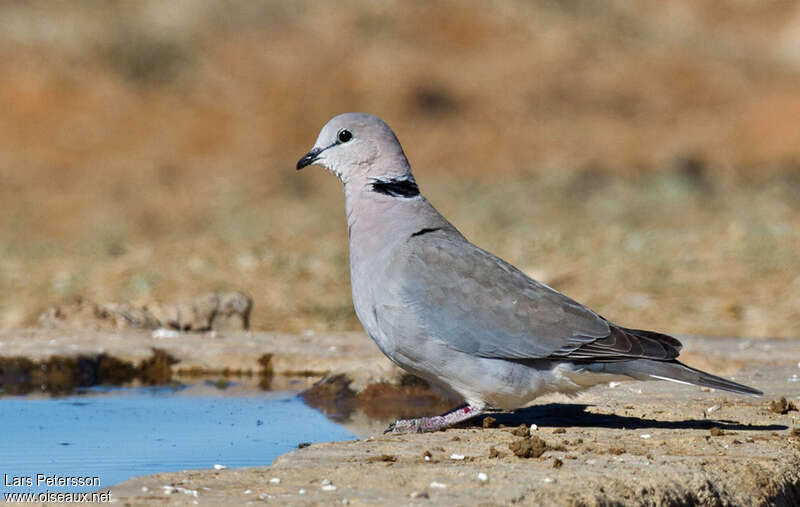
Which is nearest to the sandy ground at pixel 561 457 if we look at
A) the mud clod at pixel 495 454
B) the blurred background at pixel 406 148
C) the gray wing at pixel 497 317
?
the mud clod at pixel 495 454

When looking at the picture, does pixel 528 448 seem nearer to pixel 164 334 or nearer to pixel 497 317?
pixel 497 317

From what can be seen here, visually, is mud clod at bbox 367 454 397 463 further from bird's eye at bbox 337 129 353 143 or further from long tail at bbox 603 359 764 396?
bird's eye at bbox 337 129 353 143

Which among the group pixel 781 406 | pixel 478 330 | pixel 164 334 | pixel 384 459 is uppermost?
pixel 164 334

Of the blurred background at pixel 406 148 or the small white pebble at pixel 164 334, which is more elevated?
the blurred background at pixel 406 148

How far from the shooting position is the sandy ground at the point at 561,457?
11.9 feet

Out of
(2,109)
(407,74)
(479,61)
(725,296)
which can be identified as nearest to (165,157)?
(2,109)

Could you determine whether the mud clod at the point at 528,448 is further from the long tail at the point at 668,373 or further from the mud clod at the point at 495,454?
the long tail at the point at 668,373

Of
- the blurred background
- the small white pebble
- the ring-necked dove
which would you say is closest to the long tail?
the ring-necked dove

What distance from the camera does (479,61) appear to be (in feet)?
98.4

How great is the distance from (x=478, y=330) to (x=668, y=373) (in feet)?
2.26

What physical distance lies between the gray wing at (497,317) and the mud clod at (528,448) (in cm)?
54

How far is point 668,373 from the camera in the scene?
4691 mm

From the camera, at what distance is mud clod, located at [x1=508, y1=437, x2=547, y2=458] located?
4.16 metres

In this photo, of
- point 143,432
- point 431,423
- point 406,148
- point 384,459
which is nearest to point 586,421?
point 431,423
